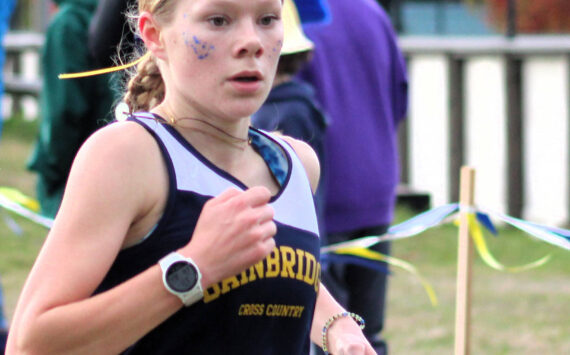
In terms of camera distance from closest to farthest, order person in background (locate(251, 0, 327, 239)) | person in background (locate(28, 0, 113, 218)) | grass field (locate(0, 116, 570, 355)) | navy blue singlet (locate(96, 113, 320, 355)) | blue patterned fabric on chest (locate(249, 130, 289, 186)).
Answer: navy blue singlet (locate(96, 113, 320, 355)), blue patterned fabric on chest (locate(249, 130, 289, 186)), person in background (locate(251, 0, 327, 239)), person in background (locate(28, 0, 113, 218)), grass field (locate(0, 116, 570, 355))

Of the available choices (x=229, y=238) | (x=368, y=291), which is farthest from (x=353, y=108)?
(x=229, y=238)

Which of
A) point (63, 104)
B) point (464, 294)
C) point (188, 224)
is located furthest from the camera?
point (63, 104)

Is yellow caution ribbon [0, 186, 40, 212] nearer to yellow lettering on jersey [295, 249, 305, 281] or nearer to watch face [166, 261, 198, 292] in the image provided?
yellow lettering on jersey [295, 249, 305, 281]

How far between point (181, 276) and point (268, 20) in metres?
0.53

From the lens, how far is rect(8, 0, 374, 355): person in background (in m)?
1.74

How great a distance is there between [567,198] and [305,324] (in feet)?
25.7

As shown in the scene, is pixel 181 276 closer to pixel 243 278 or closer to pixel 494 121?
pixel 243 278

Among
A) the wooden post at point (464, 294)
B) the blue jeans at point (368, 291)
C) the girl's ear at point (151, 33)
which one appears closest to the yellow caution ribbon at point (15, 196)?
the blue jeans at point (368, 291)

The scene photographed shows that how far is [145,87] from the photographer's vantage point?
220 centimetres

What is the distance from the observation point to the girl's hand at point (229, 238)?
5.80ft

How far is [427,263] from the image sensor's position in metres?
8.25

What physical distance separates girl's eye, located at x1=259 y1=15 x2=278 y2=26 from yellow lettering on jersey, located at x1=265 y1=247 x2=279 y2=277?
0.42m

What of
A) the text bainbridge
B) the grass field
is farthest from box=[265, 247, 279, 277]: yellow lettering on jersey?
the grass field

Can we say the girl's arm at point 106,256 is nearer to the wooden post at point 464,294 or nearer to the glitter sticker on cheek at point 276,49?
the glitter sticker on cheek at point 276,49
